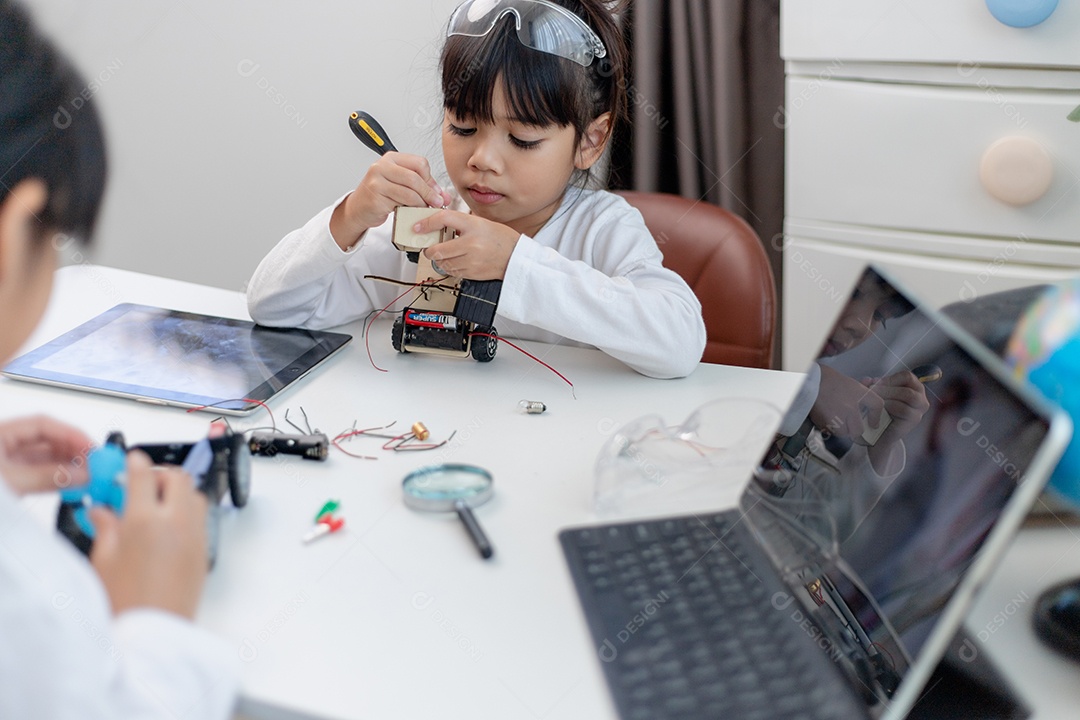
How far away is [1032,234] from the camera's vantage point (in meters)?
1.50

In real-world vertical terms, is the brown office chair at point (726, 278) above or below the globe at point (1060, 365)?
below

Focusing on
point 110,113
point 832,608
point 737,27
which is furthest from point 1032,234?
point 110,113

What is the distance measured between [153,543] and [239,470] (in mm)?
194

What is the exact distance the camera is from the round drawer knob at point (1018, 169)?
1.44m

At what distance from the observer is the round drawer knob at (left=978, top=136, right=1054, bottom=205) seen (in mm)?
1438

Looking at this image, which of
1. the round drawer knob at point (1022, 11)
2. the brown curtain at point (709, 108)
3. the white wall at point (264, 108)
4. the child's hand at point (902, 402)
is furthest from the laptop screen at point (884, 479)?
the white wall at point (264, 108)

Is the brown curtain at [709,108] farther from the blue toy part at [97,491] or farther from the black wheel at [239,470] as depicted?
the blue toy part at [97,491]

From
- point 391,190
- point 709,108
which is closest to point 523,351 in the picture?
point 391,190

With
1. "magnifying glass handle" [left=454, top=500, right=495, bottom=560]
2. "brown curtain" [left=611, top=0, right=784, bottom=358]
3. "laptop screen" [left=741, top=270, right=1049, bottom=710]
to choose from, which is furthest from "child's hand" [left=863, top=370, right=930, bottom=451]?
"brown curtain" [left=611, top=0, right=784, bottom=358]

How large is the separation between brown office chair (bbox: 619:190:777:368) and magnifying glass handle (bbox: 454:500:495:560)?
535 millimetres

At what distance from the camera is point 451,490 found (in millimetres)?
811

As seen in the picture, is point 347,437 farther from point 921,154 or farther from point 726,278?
point 921,154

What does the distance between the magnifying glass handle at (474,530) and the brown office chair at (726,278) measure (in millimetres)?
535

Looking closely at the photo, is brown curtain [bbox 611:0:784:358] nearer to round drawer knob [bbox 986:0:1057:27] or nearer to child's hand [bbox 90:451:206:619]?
round drawer knob [bbox 986:0:1057:27]
